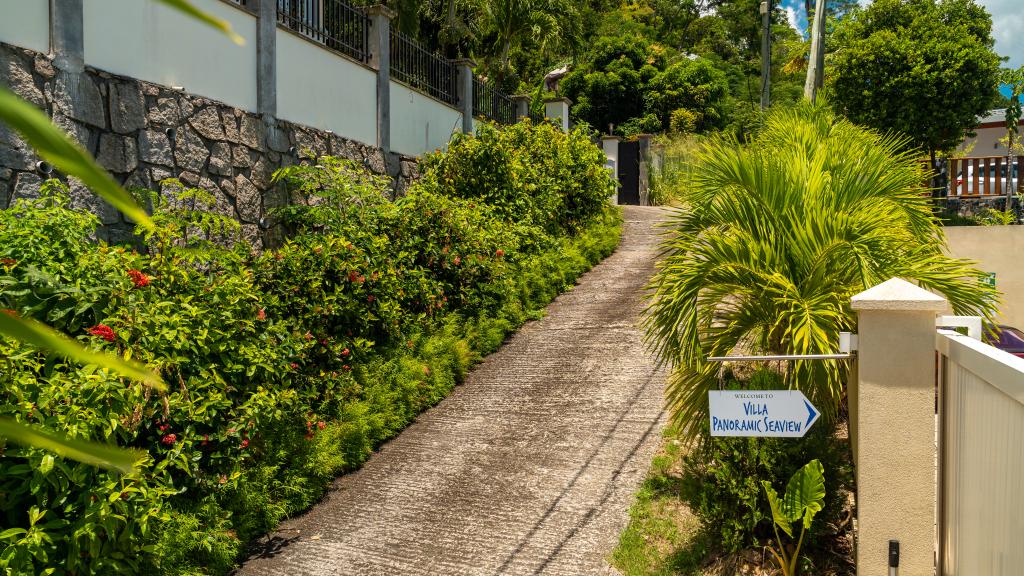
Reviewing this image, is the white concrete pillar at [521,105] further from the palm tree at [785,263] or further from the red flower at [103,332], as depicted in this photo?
the red flower at [103,332]

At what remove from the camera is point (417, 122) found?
13.2 m

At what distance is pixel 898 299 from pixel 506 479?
3518 millimetres

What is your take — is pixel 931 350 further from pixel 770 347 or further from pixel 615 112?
pixel 615 112

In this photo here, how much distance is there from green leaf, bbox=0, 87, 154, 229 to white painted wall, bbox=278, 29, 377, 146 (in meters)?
9.61

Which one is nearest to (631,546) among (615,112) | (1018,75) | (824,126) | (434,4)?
(824,126)

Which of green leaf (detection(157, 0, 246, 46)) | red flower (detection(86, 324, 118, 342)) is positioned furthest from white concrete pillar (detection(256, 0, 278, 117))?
green leaf (detection(157, 0, 246, 46))

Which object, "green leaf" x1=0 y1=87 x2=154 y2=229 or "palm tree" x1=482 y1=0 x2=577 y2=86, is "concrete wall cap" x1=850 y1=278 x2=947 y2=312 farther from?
"palm tree" x1=482 y1=0 x2=577 y2=86

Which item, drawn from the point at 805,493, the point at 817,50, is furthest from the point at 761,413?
the point at 817,50

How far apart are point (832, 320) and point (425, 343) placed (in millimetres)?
4712

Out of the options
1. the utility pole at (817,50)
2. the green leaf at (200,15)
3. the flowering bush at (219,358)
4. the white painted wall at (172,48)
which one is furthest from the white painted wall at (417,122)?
the green leaf at (200,15)

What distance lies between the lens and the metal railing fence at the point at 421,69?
1266 centimetres

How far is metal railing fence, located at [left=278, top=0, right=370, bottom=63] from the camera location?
993cm

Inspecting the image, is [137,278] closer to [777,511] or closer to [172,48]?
[172,48]

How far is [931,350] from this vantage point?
4.54 meters
